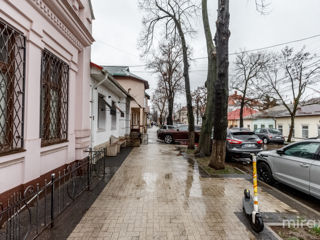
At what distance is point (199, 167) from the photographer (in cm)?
721

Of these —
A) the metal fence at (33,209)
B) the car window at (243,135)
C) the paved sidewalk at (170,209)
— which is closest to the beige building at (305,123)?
the car window at (243,135)

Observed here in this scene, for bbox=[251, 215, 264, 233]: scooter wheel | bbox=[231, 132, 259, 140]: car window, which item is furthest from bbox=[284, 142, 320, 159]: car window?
bbox=[231, 132, 259, 140]: car window

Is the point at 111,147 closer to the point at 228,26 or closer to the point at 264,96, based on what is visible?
the point at 228,26

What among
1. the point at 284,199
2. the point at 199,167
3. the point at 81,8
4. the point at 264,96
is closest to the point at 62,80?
the point at 81,8

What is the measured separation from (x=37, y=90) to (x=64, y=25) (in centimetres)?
217

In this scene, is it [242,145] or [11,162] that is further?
[242,145]

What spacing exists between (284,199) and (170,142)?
11.8 metres

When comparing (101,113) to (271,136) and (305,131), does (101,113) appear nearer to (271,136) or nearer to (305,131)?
(271,136)

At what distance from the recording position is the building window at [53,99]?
4.16m

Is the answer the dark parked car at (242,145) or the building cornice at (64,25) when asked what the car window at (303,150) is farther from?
the building cornice at (64,25)

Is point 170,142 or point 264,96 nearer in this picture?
point 170,142

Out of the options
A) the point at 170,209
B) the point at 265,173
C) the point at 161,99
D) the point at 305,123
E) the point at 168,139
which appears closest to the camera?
the point at 170,209

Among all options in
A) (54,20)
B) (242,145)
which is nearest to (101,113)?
(54,20)

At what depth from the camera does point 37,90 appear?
142 inches
